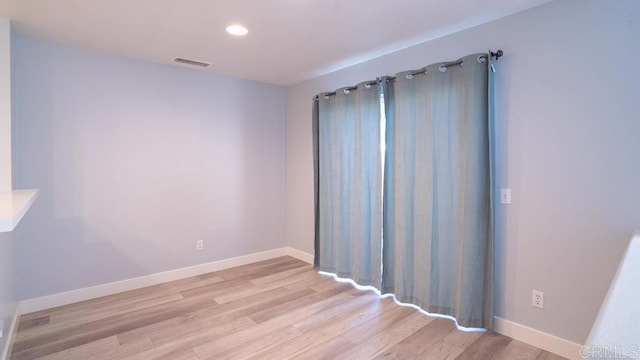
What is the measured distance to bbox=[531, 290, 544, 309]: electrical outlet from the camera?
2252mm

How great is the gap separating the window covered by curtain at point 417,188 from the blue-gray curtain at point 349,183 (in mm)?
11

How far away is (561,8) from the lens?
7.00ft

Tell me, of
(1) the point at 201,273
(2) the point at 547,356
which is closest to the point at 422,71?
(2) the point at 547,356

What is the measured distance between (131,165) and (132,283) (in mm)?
1239

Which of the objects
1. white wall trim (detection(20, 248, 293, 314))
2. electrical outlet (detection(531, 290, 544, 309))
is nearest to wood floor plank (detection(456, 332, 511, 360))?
electrical outlet (detection(531, 290, 544, 309))

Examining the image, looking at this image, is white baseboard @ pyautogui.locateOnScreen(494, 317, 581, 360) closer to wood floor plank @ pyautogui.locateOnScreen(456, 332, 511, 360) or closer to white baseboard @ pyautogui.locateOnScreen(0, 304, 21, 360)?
wood floor plank @ pyautogui.locateOnScreen(456, 332, 511, 360)

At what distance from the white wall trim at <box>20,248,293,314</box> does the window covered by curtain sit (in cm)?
103

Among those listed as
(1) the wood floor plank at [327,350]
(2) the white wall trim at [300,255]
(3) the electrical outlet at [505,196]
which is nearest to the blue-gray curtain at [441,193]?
(3) the electrical outlet at [505,196]

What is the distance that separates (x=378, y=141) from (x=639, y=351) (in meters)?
2.76

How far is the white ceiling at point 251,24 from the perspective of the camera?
221cm

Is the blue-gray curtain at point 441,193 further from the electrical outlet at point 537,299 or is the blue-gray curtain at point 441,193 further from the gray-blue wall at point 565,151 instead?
the electrical outlet at point 537,299

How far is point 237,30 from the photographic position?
261 cm

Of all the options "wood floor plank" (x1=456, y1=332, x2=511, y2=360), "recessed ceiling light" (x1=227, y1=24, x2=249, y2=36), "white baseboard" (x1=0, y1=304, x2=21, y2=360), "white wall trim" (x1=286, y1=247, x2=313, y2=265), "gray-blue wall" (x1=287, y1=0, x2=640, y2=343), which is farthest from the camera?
"white wall trim" (x1=286, y1=247, x2=313, y2=265)

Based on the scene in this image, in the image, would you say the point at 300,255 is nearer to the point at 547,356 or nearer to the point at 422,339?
the point at 422,339
